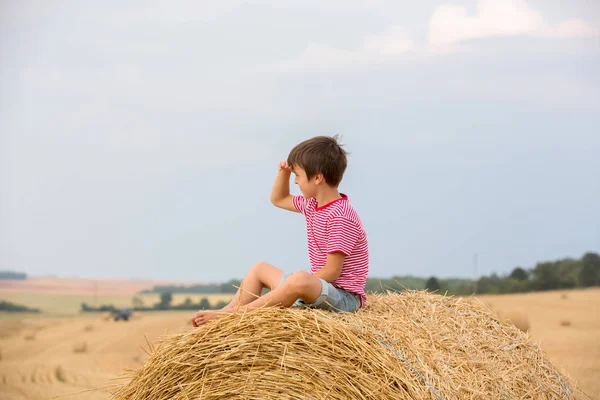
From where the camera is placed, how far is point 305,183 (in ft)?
13.3

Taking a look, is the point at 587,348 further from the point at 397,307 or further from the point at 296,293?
the point at 296,293

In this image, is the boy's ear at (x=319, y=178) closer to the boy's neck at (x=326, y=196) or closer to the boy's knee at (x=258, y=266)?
the boy's neck at (x=326, y=196)

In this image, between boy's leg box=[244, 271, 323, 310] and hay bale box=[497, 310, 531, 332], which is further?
hay bale box=[497, 310, 531, 332]

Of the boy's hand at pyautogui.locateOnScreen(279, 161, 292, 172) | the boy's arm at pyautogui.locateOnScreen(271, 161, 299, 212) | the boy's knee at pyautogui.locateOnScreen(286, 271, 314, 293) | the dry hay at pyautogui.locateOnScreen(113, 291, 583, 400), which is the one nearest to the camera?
the dry hay at pyautogui.locateOnScreen(113, 291, 583, 400)

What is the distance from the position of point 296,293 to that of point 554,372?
198 centimetres

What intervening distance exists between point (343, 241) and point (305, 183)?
0.44 m

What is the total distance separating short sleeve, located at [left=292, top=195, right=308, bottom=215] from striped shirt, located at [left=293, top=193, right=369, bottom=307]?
0.34m

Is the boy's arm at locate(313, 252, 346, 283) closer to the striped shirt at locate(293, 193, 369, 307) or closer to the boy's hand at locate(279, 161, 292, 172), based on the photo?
the striped shirt at locate(293, 193, 369, 307)

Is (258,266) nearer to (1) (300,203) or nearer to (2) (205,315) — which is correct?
(2) (205,315)

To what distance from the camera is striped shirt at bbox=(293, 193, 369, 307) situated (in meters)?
3.89

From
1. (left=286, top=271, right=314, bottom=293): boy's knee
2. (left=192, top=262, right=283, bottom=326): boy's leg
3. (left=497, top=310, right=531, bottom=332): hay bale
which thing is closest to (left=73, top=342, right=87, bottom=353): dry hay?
(left=497, top=310, right=531, bottom=332): hay bale

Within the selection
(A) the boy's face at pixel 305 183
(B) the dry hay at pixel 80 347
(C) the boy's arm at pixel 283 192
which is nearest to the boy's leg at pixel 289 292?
(A) the boy's face at pixel 305 183

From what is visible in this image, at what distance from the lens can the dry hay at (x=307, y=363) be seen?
3232 mm

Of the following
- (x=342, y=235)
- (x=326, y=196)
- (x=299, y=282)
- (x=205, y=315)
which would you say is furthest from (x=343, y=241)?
(x=205, y=315)
